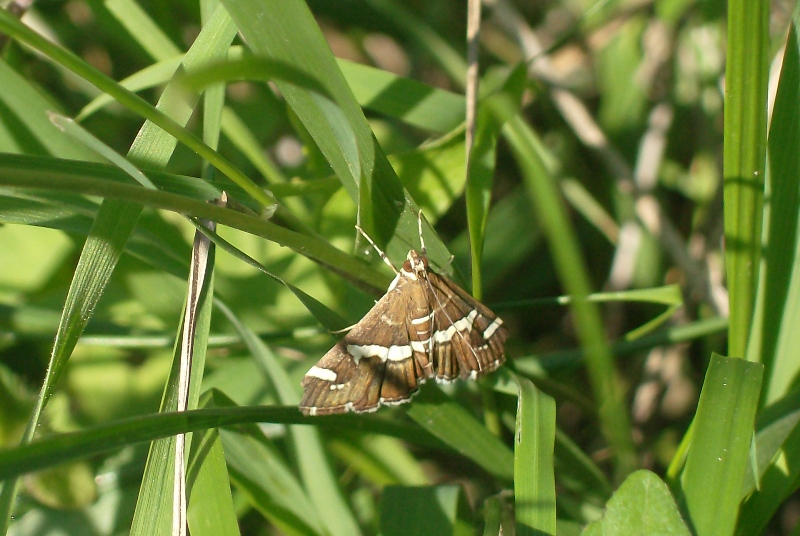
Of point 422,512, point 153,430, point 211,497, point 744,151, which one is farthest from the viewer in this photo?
point 422,512

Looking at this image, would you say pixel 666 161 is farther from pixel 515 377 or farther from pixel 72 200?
pixel 72 200

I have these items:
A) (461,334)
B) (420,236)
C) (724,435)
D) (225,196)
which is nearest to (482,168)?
(420,236)

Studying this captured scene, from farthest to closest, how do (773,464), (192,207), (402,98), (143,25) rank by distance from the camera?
1. (143,25)
2. (402,98)
3. (773,464)
4. (192,207)

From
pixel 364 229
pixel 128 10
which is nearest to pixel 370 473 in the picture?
pixel 364 229

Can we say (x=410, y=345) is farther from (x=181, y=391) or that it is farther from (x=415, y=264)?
(x=181, y=391)

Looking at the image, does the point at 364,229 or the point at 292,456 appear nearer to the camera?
the point at 364,229

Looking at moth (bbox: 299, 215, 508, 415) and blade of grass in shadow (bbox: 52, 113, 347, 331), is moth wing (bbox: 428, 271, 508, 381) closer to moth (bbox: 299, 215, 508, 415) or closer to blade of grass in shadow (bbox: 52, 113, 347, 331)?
moth (bbox: 299, 215, 508, 415)
